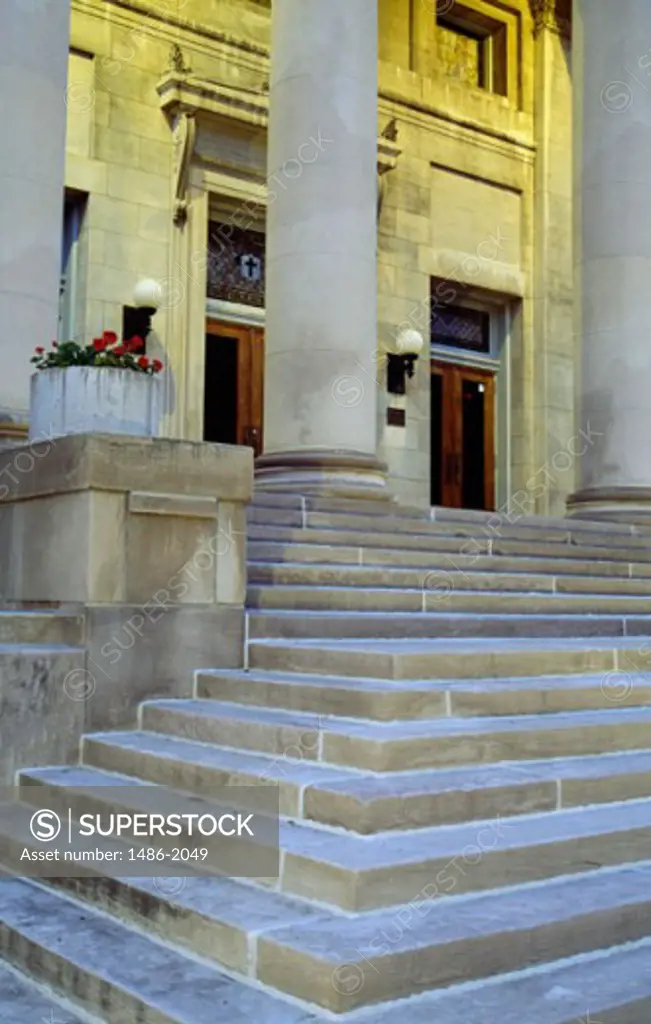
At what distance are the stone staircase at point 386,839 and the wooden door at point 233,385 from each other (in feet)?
27.0

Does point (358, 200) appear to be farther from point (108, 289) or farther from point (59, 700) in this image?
point (59, 700)

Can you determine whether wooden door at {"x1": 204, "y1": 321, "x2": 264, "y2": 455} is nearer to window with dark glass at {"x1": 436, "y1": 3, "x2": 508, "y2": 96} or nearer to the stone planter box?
window with dark glass at {"x1": 436, "y1": 3, "x2": 508, "y2": 96}

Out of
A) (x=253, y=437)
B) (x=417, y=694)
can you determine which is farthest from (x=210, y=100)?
(x=417, y=694)

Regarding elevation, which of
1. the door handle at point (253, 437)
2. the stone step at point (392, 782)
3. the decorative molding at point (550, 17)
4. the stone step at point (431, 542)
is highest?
the decorative molding at point (550, 17)

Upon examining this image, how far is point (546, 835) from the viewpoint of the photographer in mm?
4707

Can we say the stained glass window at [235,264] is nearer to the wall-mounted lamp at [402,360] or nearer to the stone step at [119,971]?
the wall-mounted lamp at [402,360]

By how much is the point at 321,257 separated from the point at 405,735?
6.92 metres

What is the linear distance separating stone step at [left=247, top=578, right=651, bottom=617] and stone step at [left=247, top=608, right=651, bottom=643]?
5cm

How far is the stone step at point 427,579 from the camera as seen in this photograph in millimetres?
8148

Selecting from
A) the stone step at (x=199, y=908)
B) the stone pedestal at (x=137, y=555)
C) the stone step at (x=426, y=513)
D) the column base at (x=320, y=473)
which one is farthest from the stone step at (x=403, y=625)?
the column base at (x=320, y=473)

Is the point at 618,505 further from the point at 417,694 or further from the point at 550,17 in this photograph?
the point at 550,17

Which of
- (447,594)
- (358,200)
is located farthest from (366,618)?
(358,200)

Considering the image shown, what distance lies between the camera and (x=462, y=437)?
62.7 feet

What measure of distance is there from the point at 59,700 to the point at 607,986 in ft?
11.3
